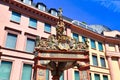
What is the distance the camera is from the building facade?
17.4 meters

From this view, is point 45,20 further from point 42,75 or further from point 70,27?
point 42,75

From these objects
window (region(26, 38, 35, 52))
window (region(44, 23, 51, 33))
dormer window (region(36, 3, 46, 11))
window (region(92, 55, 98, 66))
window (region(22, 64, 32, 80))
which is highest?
dormer window (region(36, 3, 46, 11))

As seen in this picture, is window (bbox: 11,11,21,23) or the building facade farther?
window (bbox: 11,11,21,23)

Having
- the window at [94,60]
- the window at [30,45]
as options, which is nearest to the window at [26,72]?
the window at [30,45]

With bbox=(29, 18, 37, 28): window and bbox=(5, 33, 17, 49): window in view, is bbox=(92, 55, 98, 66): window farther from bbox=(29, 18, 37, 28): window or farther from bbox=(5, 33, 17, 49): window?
bbox=(5, 33, 17, 49): window

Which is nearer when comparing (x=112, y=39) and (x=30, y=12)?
(x=30, y=12)

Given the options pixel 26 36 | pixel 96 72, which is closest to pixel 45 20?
pixel 26 36

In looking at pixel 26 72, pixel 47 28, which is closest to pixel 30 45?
pixel 26 72

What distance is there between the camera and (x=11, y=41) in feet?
60.4

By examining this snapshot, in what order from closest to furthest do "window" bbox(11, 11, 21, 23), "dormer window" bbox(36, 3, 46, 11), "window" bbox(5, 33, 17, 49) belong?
1. "window" bbox(5, 33, 17, 49)
2. "window" bbox(11, 11, 21, 23)
3. "dormer window" bbox(36, 3, 46, 11)

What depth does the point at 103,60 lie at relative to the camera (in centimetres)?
2589

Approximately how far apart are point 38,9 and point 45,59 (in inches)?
545

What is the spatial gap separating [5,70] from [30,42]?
4.73 m

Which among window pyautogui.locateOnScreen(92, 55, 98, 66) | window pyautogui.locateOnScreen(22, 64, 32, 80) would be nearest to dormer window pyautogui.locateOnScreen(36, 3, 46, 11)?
window pyautogui.locateOnScreen(22, 64, 32, 80)
